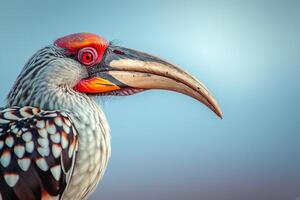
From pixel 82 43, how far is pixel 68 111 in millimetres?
219

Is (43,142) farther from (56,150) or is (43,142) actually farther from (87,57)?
(87,57)

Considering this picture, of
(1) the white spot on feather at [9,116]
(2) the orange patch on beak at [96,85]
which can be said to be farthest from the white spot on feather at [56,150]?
(2) the orange patch on beak at [96,85]

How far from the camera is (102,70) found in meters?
1.30

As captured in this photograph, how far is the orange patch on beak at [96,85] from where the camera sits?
1.27m

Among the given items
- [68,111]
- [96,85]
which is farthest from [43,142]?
[96,85]

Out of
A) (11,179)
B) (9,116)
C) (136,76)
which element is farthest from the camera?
(136,76)

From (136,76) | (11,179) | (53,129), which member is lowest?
(11,179)

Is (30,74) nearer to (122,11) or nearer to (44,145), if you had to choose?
(44,145)

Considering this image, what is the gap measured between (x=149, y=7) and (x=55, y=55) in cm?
114

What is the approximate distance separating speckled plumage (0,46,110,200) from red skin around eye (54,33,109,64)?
2cm

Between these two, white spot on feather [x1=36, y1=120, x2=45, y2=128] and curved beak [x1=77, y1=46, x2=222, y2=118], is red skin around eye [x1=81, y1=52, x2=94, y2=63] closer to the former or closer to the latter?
curved beak [x1=77, y1=46, x2=222, y2=118]

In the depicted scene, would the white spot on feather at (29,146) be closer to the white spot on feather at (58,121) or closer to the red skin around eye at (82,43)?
the white spot on feather at (58,121)

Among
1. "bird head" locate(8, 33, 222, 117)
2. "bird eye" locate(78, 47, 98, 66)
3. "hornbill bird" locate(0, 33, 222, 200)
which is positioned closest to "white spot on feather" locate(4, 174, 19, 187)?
"hornbill bird" locate(0, 33, 222, 200)

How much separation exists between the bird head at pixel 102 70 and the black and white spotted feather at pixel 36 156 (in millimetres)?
172
